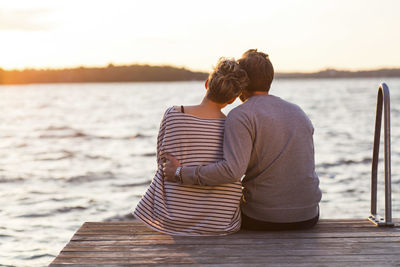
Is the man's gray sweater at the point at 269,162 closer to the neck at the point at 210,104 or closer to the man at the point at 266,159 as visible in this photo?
the man at the point at 266,159

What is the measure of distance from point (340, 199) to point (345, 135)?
1208 centimetres

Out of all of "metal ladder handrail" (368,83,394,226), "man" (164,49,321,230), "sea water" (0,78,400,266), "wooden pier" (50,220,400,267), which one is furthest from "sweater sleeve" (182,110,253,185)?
"sea water" (0,78,400,266)

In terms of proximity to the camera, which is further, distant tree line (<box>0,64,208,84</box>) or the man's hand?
distant tree line (<box>0,64,208,84</box>)

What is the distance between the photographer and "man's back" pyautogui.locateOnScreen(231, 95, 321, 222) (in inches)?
123

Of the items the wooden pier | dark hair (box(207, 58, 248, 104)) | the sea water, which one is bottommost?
the sea water

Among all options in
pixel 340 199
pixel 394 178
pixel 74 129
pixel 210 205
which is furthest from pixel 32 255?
pixel 74 129

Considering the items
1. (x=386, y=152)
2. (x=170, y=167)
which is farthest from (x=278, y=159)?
(x=386, y=152)

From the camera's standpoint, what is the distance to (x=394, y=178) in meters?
11.0

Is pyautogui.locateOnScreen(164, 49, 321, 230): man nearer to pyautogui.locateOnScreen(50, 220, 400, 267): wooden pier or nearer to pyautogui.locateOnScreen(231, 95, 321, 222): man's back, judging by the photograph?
pyautogui.locateOnScreen(231, 95, 321, 222): man's back

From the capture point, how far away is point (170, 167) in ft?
10.5

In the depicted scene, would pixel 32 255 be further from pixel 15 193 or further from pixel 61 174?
pixel 61 174

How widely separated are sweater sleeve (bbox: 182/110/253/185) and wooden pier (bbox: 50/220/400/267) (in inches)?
15.0

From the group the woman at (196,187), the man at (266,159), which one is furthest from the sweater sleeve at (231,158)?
the woman at (196,187)

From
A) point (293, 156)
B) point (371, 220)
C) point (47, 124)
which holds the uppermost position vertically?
point (293, 156)
